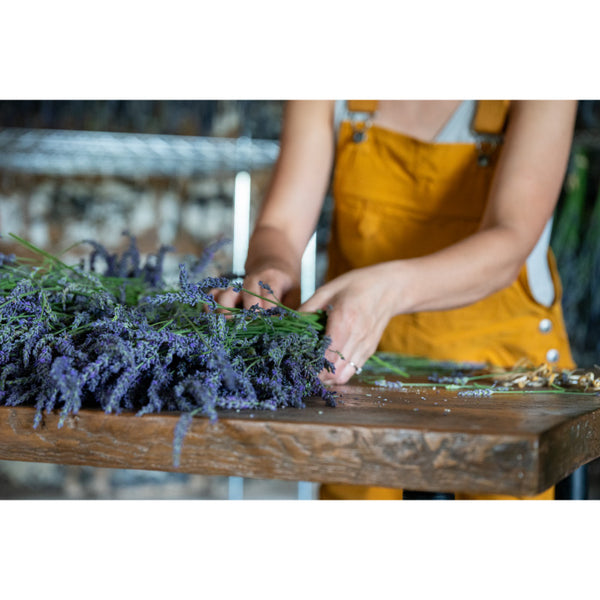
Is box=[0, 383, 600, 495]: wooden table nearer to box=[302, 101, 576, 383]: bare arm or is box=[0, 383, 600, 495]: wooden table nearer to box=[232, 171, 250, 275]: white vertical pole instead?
box=[302, 101, 576, 383]: bare arm

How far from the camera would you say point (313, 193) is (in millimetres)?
1712

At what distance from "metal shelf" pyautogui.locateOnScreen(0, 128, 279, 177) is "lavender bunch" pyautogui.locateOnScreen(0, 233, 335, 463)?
2.19 m

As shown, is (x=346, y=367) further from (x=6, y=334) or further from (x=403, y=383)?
(x=6, y=334)

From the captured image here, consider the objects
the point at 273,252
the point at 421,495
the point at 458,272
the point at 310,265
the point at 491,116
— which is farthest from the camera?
the point at 310,265

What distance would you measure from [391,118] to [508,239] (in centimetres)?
60

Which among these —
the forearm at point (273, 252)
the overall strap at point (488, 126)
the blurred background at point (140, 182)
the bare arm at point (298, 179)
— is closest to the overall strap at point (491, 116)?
the overall strap at point (488, 126)

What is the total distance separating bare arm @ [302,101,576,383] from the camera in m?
1.02

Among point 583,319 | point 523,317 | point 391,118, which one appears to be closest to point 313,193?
point 391,118

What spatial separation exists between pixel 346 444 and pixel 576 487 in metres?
0.82

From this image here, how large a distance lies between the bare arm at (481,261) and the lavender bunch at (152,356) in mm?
93

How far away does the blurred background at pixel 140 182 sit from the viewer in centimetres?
300

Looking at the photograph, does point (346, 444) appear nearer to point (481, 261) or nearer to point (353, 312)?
point (353, 312)

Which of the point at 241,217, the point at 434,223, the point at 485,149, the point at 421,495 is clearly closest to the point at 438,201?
the point at 434,223

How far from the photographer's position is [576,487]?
4.32ft
